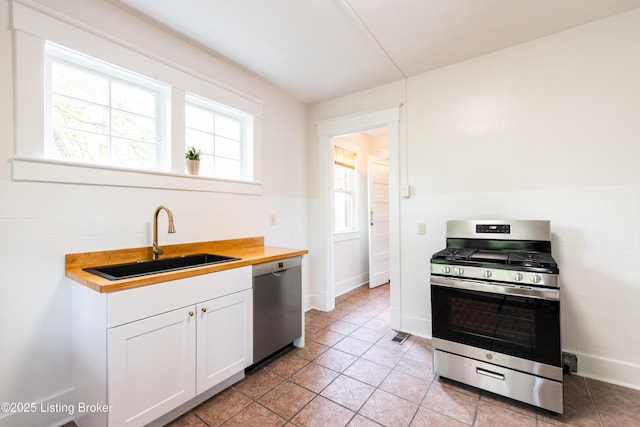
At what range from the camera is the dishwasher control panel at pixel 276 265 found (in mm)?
2104

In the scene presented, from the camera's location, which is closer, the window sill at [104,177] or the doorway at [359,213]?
the window sill at [104,177]

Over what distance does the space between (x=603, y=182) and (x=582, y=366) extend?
1397 millimetres

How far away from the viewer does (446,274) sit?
1958mm

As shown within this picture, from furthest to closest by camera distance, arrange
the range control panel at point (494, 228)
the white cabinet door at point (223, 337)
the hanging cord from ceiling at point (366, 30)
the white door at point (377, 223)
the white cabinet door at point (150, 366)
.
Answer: the white door at point (377, 223)
the range control panel at point (494, 228)
the hanging cord from ceiling at point (366, 30)
the white cabinet door at point (223, 337)
the white cabinet door at point (150, 366)

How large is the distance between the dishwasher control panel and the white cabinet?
0.66ft

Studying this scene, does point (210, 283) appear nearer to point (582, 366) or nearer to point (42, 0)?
point (42, 0)

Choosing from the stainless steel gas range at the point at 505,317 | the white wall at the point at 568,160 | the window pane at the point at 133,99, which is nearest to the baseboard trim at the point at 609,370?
the white wall at the point at 568,160

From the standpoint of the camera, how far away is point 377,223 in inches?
176

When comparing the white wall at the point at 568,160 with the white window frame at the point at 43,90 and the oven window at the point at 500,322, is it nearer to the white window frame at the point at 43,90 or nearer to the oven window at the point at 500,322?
the oven window at the point at 500,322

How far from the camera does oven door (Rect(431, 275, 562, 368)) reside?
1614mm

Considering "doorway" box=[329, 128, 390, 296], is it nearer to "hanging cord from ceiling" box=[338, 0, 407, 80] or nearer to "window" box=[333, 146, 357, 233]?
"window" box=[333, 146, 357, 233]

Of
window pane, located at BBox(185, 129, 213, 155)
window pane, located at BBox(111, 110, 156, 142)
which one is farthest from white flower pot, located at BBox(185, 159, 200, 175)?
window pane, located at BBox(111, 110, 156, 142)

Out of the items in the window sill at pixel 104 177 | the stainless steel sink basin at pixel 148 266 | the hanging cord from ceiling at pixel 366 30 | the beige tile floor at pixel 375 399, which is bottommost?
the beige tile floor at pixel 375 399

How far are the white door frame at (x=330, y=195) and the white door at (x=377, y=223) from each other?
112 centimetres
